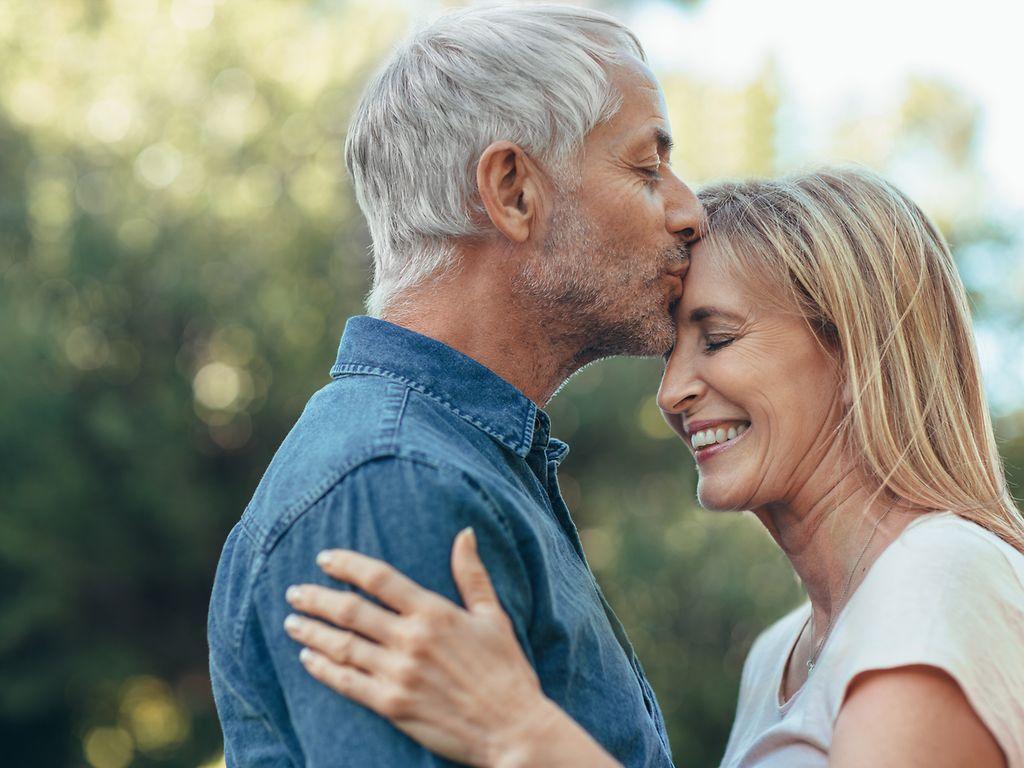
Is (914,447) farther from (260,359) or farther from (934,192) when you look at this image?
(934,192)

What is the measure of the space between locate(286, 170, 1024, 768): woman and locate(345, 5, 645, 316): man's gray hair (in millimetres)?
471

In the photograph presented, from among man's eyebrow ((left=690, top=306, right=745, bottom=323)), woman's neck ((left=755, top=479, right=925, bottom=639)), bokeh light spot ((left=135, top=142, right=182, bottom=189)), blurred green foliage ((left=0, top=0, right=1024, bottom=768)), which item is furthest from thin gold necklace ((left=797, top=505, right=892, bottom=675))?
bokeh light spot ((left=135, top=142, right=182, bottom=189))

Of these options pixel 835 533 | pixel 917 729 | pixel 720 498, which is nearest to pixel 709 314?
pixel 720 498

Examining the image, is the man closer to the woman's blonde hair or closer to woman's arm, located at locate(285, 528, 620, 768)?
woman's arm, located at locate(285, 528, 620, 768)

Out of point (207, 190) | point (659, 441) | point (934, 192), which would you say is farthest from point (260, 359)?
point (934, 192)

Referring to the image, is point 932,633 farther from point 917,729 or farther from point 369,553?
point 369,553

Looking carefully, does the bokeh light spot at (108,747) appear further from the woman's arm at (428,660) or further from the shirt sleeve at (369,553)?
the woman's arm at (428,660)

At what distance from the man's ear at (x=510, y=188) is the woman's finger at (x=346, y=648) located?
838 millimetres

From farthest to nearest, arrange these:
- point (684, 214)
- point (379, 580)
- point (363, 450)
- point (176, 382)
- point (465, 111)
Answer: point (176, 382) < point (684, 214) < point (465, 111) < point (363, 450) < point (379, 580)

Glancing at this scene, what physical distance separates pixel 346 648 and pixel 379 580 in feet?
0.34

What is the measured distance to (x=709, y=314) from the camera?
230cm

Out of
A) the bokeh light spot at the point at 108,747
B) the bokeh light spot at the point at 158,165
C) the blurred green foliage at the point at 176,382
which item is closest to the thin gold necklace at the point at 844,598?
the blurred green foliage at the point at 176,382

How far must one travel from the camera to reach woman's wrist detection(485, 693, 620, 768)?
152 centimetres

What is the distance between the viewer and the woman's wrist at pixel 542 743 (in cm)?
152
